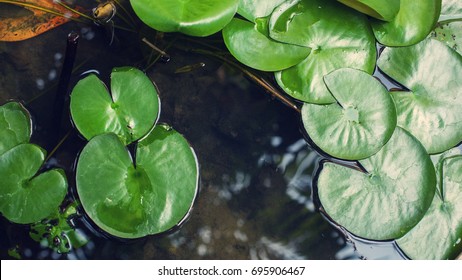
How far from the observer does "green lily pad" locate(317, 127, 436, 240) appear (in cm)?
175

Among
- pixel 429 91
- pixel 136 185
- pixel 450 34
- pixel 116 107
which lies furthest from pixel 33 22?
pixel 450 34

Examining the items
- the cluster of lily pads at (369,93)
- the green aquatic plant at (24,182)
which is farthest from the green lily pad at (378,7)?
the green aquatic plant at (24,182)

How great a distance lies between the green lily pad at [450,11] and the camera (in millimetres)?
2086

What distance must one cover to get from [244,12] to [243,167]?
0.66m

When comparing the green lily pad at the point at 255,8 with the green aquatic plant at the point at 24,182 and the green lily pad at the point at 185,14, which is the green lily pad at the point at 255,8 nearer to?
the green lily pad at the point at 185,14

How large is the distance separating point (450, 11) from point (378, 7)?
0.49m

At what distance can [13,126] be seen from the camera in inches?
70.3

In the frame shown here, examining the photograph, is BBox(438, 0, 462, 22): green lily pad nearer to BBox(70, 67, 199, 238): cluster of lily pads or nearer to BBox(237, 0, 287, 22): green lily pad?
BBox(237, 0, 287, 22): green lily pad

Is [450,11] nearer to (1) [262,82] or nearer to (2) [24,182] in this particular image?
(1) [262,82]

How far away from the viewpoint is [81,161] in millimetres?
1669

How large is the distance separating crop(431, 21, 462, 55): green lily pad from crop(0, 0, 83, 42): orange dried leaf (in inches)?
64.7

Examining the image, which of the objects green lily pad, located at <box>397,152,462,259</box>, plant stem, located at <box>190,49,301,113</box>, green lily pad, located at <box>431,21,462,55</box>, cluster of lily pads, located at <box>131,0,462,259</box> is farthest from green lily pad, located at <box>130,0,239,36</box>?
green lily pad, located at <box>397,152,462,259</box>
